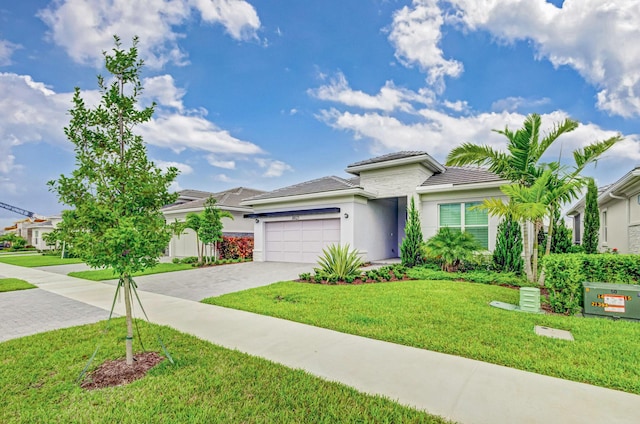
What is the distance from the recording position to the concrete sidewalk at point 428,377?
283 centimetres

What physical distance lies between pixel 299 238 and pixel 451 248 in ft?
24.8

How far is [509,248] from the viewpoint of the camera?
10727mm

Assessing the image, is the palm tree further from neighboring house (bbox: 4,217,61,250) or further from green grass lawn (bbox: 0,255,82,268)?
neighboring house (bbox: 4,217,61,250)

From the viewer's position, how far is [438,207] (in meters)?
13.4

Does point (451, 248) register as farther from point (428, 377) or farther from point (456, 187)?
point (428, 377)

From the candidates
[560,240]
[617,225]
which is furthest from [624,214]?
[560,240]

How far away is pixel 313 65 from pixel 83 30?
894 cm

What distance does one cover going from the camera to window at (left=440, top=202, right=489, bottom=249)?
12.3m

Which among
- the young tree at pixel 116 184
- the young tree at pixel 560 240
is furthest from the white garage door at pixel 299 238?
the young tree at pixel 116 184

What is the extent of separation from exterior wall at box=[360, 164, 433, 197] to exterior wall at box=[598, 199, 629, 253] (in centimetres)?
751

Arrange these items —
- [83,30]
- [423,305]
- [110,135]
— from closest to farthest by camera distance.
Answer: [110,135] → [423,305] → [83,30]

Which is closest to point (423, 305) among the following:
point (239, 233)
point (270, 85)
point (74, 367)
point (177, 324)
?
point (177, 324)

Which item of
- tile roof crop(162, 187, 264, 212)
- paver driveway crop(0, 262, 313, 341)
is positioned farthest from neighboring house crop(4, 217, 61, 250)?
paver driveway crop(0, 262, 313, 341)

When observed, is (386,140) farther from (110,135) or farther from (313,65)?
(110,135)
